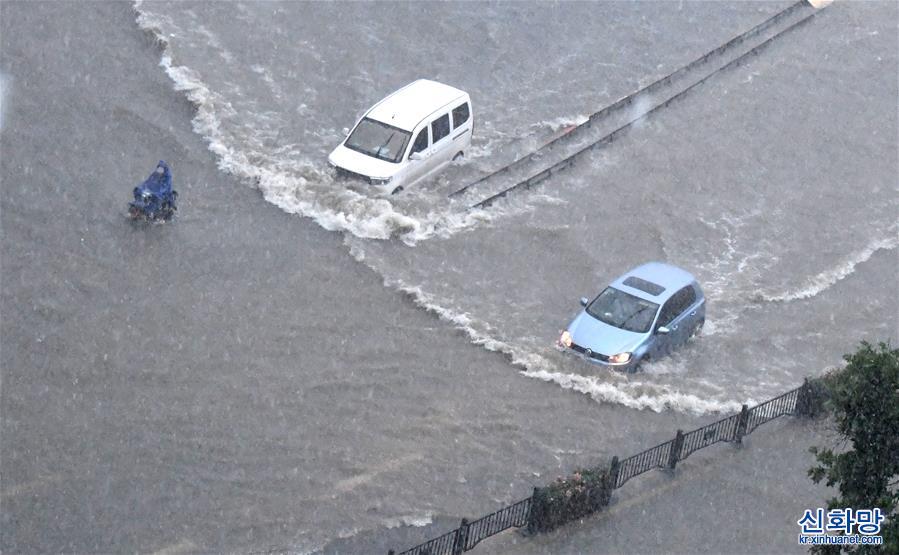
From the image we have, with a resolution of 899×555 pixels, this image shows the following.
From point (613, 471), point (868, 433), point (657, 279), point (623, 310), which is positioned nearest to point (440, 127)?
point (657, 279)

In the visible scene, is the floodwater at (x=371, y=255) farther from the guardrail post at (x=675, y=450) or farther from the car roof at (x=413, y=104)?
the car roof at (x=413, y=104)

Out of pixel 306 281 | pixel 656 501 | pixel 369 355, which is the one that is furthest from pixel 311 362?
pixel 656 501

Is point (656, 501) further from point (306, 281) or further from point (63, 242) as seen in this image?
point (63, 242)

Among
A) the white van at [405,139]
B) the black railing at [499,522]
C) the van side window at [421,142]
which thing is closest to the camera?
the black railing at [499,522]

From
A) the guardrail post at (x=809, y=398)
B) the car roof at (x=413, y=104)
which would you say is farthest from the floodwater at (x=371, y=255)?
the car roof at (x=413, y=104)

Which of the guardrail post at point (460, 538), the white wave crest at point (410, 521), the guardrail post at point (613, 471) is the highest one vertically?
the guardrail post at point (613, 471)

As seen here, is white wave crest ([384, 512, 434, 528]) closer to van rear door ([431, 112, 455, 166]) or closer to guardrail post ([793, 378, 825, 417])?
guardrail post ([793, 378, 825, 417])

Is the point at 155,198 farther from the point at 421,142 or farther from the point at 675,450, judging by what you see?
the point at 675,450
